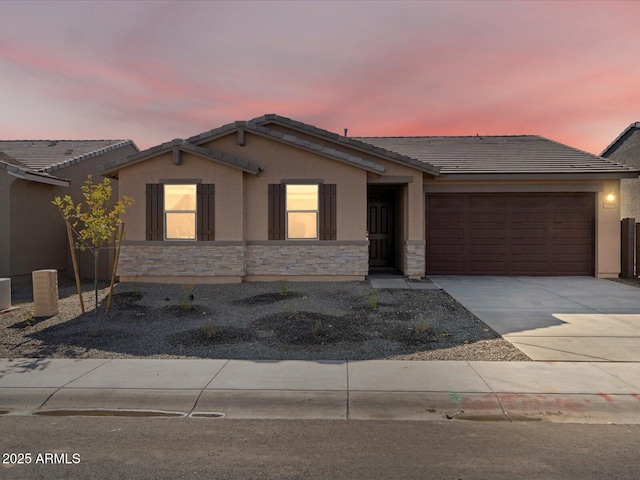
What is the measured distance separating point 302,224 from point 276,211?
88 centimetres

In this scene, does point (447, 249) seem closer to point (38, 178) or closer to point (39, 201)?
point (38, 178)

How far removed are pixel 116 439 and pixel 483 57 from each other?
14.3m

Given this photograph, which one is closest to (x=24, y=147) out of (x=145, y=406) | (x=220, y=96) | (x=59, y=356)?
(x=220, y=96)

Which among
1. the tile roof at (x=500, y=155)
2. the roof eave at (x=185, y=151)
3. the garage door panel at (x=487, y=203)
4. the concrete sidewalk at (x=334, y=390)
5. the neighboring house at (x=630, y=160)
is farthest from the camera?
the neighboring house at (x=630, y=160)

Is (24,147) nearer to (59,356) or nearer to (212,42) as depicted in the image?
(212,42)

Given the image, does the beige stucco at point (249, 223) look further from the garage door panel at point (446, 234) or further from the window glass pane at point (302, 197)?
the garage door panel at point (446, 234)

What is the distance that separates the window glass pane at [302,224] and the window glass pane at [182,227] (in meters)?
2.92

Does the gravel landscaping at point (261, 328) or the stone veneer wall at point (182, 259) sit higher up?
the stone veneer wall at point (182, 259)

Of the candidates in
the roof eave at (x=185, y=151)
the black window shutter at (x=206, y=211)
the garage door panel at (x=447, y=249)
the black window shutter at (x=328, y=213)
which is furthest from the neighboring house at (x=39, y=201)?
the garage door panel at (x=447, y=249)

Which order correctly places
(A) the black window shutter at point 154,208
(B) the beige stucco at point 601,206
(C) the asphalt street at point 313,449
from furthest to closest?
(B) the beige stucco at point 601,206
(A) the black window shutter at point 154,208
(C) the asphalt street at point 313,449

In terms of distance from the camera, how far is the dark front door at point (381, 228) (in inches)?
648

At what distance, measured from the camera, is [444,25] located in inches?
485

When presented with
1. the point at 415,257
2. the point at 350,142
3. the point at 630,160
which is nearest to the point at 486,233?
the point at 415,257

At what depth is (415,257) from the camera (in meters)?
13.8
